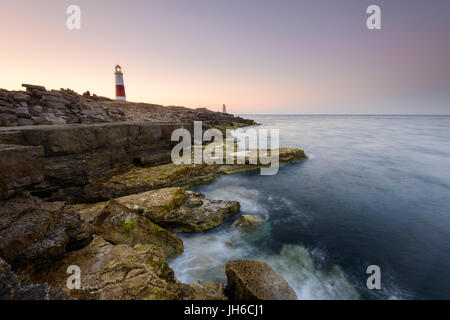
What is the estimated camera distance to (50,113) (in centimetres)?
1277

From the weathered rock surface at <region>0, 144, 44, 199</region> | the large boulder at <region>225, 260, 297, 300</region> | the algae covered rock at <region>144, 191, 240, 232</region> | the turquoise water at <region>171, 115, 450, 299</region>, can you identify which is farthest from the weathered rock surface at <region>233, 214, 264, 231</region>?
the weathered rock surface at <region>0, 144, 44, 199</region>

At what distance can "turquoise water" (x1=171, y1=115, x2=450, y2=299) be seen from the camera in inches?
215

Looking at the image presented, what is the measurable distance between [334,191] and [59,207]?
42.9 feet

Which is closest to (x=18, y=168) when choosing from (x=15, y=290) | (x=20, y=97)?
(x=15, y=290)

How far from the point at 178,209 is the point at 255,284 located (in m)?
4.23

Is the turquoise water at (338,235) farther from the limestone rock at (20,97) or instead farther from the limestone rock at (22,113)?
the limestone rock at (20,97)

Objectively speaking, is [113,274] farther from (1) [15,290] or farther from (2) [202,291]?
(2) [202,291]

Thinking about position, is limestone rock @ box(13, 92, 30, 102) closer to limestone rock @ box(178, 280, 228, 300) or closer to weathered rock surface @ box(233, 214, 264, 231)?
weathered rock surface @ box(233, 214, 264, 231)

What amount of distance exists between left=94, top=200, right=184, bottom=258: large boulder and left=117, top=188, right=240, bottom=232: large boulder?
1090 millimetres

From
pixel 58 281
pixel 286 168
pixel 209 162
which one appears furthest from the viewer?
pixel 286 168

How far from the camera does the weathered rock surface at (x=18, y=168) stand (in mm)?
3551

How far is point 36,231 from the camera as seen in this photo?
339 centimetres
